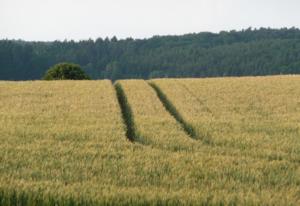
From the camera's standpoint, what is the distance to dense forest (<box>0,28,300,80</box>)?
455 feet

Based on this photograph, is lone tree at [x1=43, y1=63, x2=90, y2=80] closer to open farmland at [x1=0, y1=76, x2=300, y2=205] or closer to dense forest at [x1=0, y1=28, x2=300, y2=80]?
open farmland at [x1=0, y1=76, x2=300, y2=205]

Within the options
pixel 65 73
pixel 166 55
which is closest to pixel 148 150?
pixel 65 73

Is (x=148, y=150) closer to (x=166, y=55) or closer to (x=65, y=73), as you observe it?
(x=65, y=73)

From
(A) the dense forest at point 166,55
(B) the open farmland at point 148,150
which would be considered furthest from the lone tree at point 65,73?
(A) the dense forest at point 166,55

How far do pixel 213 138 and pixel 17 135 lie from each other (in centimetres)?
511

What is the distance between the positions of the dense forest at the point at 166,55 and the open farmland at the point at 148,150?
345 feet

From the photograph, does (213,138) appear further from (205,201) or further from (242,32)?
(242,32)

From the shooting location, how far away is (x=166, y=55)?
565 ft

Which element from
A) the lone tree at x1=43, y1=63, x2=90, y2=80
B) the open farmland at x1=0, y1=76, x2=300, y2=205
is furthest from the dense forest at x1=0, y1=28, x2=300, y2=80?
the open farmland at x1=0, y1=76, x2=300, y2=205

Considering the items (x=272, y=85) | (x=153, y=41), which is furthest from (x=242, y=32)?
(x=272, y=85)

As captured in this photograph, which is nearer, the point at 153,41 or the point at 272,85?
the point at 272,85

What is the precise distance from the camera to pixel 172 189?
406 inches

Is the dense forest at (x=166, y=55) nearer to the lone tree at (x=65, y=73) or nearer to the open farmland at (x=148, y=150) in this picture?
the lone tree at (x=65, y=73)

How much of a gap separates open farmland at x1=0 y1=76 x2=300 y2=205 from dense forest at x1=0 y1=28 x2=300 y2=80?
10515 centimetres
